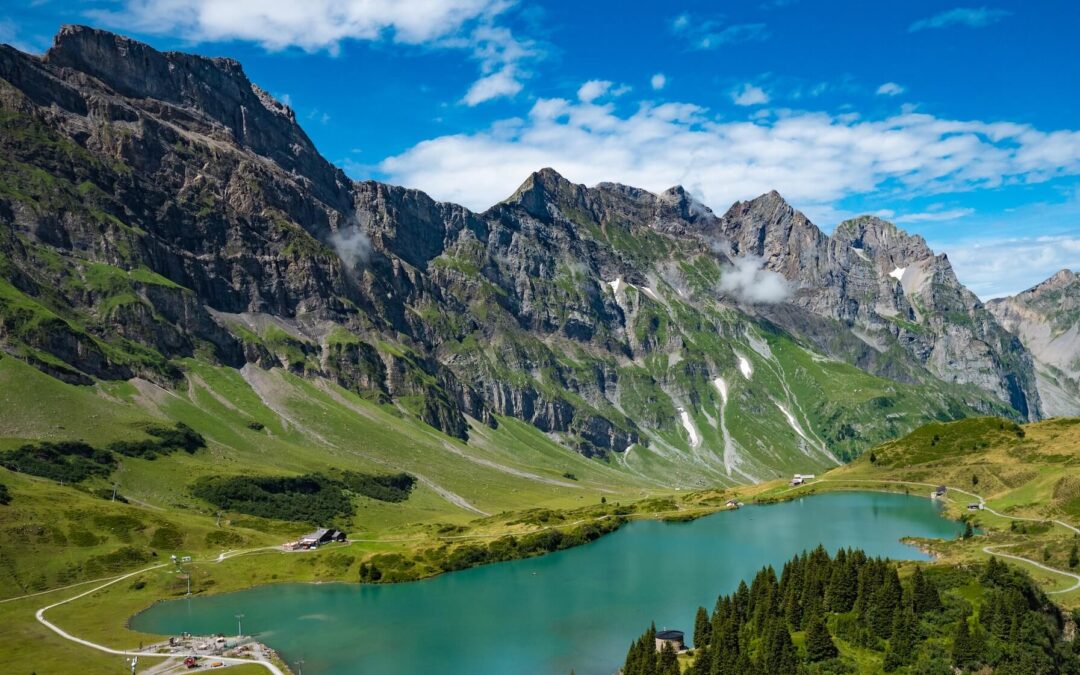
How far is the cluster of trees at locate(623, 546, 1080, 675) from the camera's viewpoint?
9319 centimetres

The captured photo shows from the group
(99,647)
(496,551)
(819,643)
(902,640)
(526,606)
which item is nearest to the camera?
(902,640)

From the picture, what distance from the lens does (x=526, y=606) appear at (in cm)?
14488

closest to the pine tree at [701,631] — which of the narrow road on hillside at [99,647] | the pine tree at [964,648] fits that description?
the pine tree at [964,648]

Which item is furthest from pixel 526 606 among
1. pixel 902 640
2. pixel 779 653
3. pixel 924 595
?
pixel 902 640

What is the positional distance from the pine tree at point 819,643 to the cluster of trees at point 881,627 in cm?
11

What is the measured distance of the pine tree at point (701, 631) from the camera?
107 metres

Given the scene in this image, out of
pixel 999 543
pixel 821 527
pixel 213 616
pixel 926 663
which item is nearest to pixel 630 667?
pixel 926 663

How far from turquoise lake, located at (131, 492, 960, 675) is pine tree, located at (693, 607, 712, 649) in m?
10.7

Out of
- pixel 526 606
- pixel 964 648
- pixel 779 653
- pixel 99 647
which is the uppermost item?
pixel 99 647

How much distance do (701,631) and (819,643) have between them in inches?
643

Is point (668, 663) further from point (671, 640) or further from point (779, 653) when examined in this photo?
point (671, 640)

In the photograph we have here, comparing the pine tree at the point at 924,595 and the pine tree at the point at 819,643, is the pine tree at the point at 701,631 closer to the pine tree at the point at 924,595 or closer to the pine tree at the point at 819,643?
the pine tree at the point at 819,643

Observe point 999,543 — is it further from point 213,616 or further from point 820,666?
point 213,616

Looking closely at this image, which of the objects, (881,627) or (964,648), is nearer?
(964,648)
